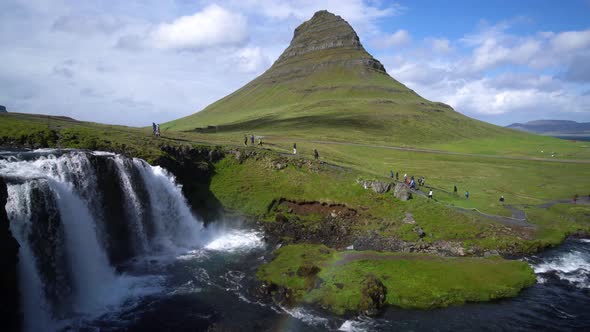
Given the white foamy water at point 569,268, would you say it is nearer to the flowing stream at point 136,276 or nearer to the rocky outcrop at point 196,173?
the flowing stream at point 136,276

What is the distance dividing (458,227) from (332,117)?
466ft

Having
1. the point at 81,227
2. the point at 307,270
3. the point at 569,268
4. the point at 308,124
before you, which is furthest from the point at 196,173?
the point at 308,124

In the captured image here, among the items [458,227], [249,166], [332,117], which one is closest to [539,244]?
[458,227]

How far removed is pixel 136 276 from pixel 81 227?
740cm

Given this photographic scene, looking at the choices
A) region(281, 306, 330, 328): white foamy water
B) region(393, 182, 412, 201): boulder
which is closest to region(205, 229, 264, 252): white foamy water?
region(281, 306, 330, 328): white foamy water

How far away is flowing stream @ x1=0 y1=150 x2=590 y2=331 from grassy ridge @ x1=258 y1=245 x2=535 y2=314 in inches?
49.1

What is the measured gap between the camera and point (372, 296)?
3275cm

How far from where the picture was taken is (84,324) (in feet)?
97.2

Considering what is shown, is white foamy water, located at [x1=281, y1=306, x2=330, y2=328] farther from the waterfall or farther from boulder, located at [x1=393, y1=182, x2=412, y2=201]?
boulder, located at [x1=393, y1=182, x2=412, y2=201]

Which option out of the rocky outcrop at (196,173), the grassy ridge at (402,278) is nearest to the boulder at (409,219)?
the grassy ridge at (402,278)

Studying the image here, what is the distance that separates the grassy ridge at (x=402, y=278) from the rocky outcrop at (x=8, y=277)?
66.5 ft

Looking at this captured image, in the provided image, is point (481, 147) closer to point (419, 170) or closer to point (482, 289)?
point (419, 170)

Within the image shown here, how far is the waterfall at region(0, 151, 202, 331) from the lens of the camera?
3025 cm

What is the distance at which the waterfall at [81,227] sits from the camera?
1191 inches
